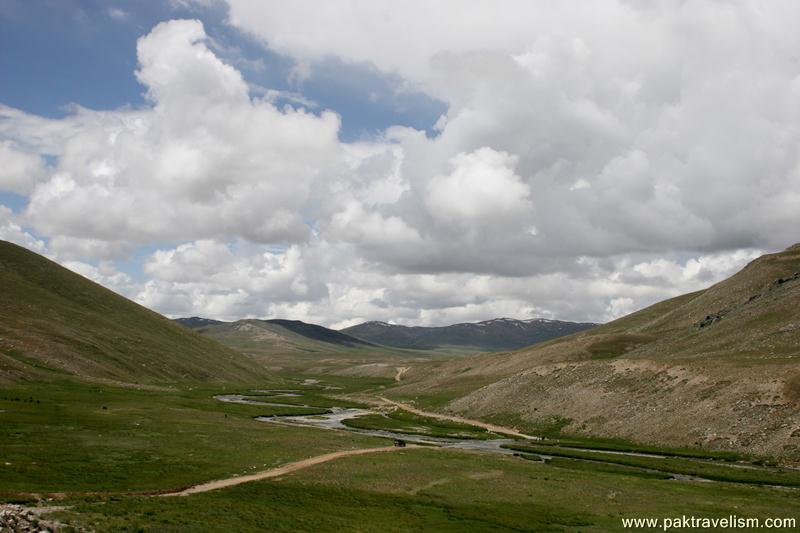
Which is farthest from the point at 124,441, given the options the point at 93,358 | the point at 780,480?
the point at 93,358

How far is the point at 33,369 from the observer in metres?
136

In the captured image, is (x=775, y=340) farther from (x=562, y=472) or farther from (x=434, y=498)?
(x=434, y=498)

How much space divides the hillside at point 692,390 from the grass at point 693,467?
800 cm

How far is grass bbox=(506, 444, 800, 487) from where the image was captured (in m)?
66.4

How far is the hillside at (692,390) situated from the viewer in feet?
285

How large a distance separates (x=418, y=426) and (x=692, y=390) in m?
53.9

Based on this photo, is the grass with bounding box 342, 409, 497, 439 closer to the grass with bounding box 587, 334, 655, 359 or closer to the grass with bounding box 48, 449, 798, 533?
the grass with bounding box 48, 449, 798, 533

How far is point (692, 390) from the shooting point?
334 feet

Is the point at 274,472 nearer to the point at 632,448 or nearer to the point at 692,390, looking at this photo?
the point at 632,448

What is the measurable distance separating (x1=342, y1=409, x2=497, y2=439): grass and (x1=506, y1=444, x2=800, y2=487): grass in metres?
18.3

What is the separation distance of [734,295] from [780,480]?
152581 millimetres

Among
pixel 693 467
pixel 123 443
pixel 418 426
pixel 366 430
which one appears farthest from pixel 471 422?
pixel 123 443

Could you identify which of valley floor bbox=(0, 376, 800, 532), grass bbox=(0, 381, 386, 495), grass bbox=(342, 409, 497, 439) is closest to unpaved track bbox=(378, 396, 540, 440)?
grass bbox=(342, 409, 497, 439)

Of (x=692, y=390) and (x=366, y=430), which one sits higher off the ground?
(x=692, y=390)
